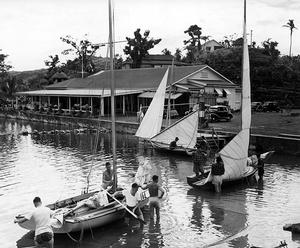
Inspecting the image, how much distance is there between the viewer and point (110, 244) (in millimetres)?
14922

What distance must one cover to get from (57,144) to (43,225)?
28.2 m

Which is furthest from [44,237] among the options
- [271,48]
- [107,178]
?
[271,48]

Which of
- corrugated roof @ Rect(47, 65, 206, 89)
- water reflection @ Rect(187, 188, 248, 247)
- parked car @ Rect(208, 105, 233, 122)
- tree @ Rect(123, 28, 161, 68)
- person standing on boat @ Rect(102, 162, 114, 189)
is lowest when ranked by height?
water reflection @ Rect(187, 188, 248, 247)

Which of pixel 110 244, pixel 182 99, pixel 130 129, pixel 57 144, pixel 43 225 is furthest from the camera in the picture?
pixel 182 99

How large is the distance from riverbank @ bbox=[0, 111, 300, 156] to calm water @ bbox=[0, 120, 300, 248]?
1561 mm

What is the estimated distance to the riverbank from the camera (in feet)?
114

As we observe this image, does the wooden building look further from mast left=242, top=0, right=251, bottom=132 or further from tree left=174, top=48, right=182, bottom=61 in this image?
tree left=174, top=48, right=182, bottom=61

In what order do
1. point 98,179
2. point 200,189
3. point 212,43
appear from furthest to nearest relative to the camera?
point 212,43 → point 98,179 → point 200,189

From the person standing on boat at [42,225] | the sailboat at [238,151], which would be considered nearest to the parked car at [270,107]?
the sailboat at [238,151]

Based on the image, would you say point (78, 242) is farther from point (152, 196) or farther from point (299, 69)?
point (299, 69)

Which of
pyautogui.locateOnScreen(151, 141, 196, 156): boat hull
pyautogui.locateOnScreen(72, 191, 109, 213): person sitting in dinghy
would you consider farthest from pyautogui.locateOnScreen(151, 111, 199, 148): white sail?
pyautogui.locateOnScreen(72, 191, 109, 213): person sitting in dinghy

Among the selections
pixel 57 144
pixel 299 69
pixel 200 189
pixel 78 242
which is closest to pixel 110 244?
pixel 78 242

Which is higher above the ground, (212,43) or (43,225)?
(212,43)

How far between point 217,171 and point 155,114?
14.5 metres
